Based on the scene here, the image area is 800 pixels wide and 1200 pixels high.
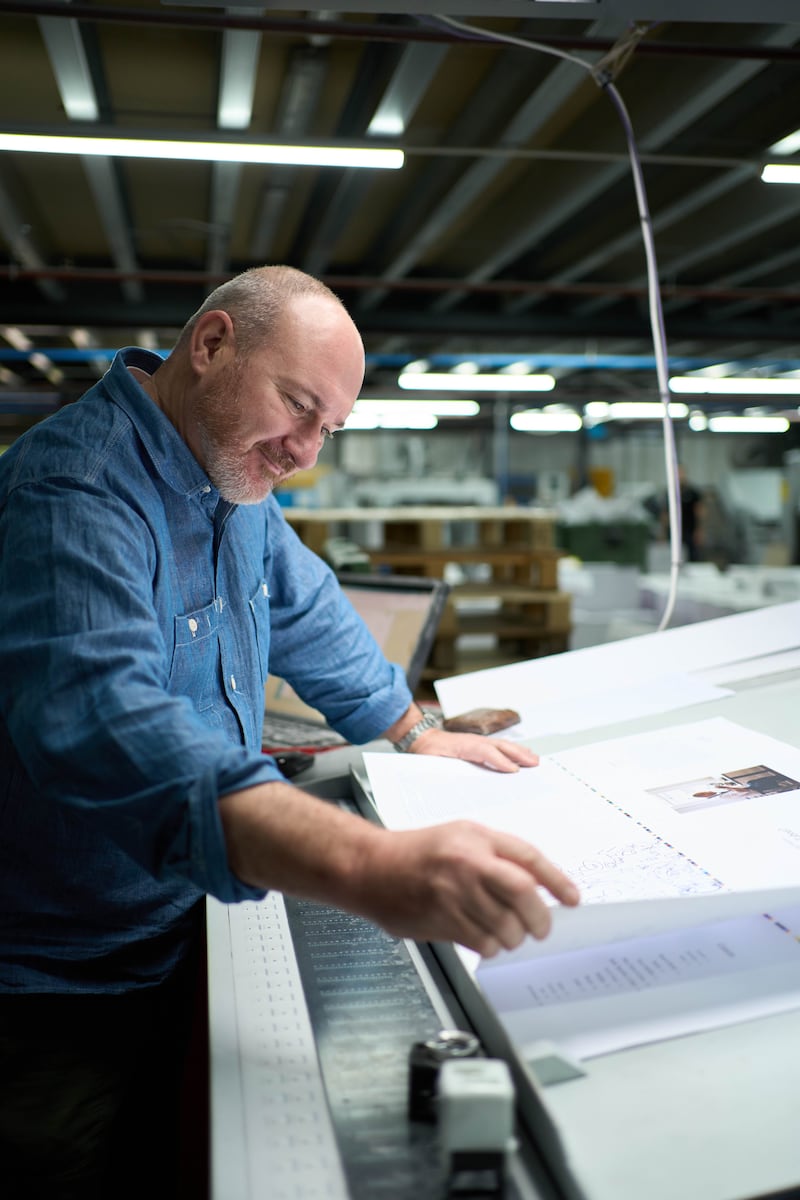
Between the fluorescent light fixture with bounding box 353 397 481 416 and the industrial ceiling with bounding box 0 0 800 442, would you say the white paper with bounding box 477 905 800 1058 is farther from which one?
the fluorescent light fixture with bounding box 353 397 481 416

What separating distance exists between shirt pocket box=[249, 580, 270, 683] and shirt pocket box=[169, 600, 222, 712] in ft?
0.34

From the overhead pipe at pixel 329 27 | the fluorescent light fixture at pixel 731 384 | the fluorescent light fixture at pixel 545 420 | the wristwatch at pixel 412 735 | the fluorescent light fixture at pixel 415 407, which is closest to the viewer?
the wristwatch at pixel 412 735

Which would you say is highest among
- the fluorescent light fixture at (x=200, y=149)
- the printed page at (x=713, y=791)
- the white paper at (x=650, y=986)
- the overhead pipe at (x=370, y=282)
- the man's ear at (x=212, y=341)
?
the overhead pipe at (x=370, y=282)

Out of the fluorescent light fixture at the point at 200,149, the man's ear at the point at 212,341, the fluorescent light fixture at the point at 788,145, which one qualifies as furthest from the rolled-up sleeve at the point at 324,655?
the fluorescent light fixture at the point at 788,145

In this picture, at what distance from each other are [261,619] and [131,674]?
56 cm

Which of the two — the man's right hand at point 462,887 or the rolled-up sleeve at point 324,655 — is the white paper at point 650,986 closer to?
the man's right hand at point 462,887

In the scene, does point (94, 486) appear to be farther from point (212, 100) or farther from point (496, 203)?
point (496, 203)

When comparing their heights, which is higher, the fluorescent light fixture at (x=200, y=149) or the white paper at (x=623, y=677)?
the fluorescent light fixture at (x=200, y=149)

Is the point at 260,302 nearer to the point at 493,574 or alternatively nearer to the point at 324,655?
the point at 324,655

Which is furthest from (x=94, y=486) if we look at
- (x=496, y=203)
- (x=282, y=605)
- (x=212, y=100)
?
(x=496, y=203)

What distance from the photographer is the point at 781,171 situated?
10.9 feet

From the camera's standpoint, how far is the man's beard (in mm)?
1222

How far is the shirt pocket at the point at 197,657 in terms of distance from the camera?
1.20 metres

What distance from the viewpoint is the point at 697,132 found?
175 inches
